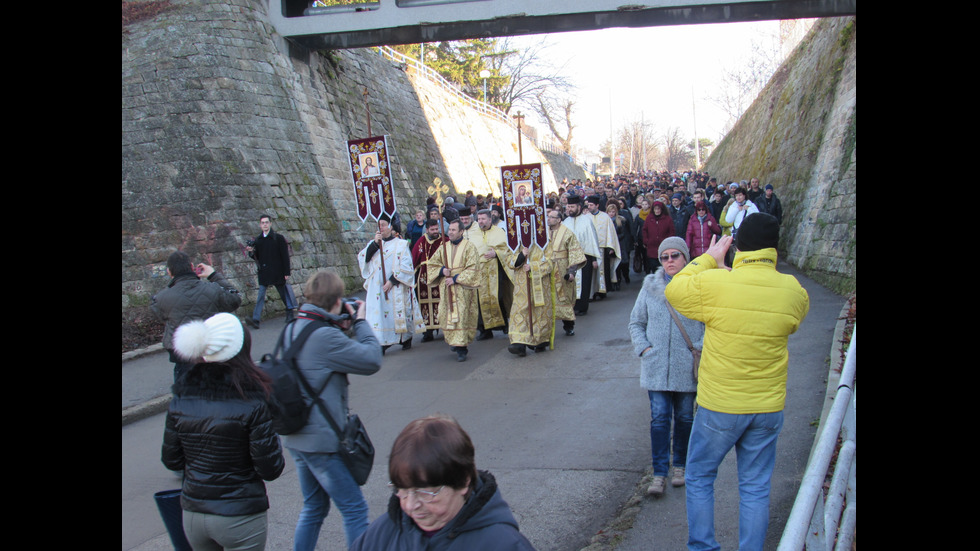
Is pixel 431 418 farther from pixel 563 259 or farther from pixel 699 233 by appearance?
pixel 699 233

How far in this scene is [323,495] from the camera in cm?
382

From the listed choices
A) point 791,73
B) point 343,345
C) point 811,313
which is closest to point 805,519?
point 343,345

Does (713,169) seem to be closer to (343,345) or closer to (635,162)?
(343,345)

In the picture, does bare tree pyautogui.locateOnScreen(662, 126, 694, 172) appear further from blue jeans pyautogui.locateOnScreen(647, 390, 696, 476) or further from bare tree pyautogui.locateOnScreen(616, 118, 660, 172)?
blue jeans pyautogui.locateOnScreen(647, 390, 696, 476)

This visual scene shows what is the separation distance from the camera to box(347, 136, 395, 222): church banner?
9172mm

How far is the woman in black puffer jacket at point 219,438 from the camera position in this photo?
121 inches

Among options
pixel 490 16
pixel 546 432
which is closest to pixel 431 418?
pixel 546 432

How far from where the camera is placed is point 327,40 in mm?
17359

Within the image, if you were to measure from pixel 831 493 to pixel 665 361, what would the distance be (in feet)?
5.21

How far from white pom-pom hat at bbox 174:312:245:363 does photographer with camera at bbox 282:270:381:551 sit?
21.8 inches

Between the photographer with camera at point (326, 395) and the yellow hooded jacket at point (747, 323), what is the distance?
170cm
